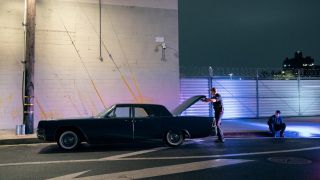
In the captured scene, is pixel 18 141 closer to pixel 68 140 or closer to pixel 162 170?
pixel 68 140

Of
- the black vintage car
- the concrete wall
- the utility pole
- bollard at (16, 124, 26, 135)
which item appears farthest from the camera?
the concrete wall

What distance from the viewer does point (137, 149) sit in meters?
11.4

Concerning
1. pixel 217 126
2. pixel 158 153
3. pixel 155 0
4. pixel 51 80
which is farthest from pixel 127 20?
pixel 158 153

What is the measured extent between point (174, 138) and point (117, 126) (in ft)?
6.08

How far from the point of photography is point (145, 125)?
11.4m

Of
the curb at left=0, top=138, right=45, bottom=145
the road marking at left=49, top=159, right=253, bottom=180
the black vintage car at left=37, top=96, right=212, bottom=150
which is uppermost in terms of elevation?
the black vintage car at left=37, top=96, right=212, bottom=150

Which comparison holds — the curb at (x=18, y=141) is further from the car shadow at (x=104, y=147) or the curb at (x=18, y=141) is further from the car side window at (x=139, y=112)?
the car side window at (x=139, y=112)

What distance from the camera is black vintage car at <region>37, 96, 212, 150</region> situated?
10914 mm

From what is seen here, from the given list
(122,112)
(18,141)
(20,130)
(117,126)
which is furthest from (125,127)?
(20,130)

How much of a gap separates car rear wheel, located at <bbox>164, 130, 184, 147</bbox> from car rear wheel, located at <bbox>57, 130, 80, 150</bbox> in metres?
2.67

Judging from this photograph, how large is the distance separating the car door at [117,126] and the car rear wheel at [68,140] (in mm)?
829

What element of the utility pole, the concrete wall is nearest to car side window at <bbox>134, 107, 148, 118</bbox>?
the utility pole

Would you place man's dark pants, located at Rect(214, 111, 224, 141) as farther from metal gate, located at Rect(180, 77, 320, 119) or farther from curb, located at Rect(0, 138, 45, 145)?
metal gate, located at Rect(180, 77, 320, 119)

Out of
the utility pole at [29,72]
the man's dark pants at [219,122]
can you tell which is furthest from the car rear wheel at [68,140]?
the man's dark pants at [219,122]
